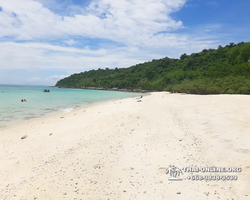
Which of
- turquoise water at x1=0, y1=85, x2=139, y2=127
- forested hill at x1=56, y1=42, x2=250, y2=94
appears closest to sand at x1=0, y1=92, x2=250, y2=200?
turquoise water at x1=0, y1=85, x2=139, y2=127

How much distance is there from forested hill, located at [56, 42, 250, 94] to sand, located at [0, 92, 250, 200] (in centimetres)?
2696

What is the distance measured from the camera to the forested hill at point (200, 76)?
3546 centimetres

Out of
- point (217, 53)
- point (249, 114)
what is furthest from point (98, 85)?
point (249, 114)

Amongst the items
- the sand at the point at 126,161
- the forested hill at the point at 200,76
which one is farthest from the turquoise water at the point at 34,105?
the forested hill at the point at 200,76

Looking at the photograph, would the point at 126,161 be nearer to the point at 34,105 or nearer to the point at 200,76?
the point at 34,105

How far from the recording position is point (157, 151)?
6453 mm

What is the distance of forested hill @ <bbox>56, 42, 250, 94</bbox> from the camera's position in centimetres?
3546

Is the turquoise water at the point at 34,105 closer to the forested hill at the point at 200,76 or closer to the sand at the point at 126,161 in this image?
the sand at the point at 126,161

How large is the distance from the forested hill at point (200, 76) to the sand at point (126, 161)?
1061 inches

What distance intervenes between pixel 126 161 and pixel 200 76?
53489 mm

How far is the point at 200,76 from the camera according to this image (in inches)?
2148

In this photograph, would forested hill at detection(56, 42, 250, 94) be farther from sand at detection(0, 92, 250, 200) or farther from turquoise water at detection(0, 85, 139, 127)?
sand at detection(0, 92, 250, 200)

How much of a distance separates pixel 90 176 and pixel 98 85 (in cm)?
14262

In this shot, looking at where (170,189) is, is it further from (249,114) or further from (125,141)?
(249,114)
